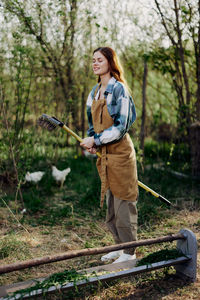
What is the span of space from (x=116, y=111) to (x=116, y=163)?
418mm

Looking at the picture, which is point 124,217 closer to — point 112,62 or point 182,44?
point 112,62

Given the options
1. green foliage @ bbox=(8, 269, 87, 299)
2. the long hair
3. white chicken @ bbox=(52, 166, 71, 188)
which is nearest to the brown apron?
the long hair

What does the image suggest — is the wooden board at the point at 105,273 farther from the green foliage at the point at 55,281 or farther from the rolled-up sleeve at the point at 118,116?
the rolled-up sleeve at the point at 118,116

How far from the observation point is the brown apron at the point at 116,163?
9.14ft

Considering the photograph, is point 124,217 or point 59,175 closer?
point 124,217

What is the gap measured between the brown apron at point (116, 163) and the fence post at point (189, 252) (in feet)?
1.67

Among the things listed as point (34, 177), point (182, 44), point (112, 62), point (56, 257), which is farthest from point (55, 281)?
point (182, 44)

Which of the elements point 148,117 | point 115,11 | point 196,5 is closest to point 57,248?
point 196,5

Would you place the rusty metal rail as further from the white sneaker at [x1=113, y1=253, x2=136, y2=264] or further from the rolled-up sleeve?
the rolled-up sleeve

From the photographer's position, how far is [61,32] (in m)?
5.68

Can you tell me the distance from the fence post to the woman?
1.39 ft

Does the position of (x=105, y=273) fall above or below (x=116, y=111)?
below

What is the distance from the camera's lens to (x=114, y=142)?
277cm

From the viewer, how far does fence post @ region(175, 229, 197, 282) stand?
8.64ft
